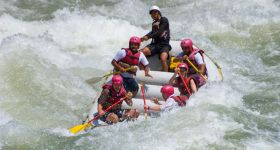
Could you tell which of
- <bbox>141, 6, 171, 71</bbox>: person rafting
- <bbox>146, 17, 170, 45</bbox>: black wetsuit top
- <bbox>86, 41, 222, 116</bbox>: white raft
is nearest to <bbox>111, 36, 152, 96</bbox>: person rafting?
<bbox>86, 41, 222, 116</bbox>: white raft

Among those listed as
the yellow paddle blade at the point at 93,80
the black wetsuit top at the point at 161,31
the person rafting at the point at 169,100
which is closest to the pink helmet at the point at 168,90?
the person rafting at the point at 169,100

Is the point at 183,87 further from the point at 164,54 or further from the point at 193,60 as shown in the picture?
the point at 164,54

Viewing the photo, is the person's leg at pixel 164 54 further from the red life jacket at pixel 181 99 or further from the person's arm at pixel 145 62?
the red life jacket at pixel 181 99

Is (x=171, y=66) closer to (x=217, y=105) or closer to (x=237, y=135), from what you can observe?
(x=217, y=105)

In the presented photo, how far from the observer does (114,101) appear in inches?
293

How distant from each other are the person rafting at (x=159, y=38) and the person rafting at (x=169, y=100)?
3.87 feet

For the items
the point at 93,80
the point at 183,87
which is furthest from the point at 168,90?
the point at 93,80

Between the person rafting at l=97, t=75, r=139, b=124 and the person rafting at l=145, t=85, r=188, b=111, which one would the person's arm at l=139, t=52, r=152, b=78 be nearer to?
the person rafting at l=145, t=85, r=188, b=111

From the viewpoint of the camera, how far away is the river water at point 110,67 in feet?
23.0

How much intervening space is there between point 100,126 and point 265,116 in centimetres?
241

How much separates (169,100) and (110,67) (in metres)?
3.16

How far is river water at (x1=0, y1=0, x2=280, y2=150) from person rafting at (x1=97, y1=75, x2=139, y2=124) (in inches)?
8.3

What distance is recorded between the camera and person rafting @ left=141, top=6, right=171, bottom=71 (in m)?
8.71

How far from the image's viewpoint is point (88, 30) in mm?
11883
